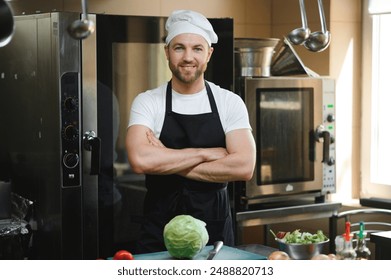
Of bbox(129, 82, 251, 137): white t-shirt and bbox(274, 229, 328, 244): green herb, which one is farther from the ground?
A: bbox(129, 82, 251, 137): white t-shirt

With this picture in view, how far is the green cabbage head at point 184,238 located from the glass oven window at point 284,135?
1065mm

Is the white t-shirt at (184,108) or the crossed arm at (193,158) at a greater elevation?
the white t-shirt at (184,108)

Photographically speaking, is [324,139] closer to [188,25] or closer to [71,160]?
[188,25]

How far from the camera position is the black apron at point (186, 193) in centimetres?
232

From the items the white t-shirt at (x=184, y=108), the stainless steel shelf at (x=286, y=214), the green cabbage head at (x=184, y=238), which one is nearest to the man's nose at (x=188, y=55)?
the white t-shirt at (x=184, y=108)

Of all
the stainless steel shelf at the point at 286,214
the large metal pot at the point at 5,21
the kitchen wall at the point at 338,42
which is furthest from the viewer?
the kitchen wall at the point at 338,42

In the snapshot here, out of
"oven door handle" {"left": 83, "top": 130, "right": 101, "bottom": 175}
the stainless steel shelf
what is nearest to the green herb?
"oven door handle" {"left": 83, "top": 130, "right": 101, "bottom": 175}

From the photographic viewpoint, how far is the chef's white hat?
2.40m

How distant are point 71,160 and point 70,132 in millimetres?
83

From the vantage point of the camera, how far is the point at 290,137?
2.94 m

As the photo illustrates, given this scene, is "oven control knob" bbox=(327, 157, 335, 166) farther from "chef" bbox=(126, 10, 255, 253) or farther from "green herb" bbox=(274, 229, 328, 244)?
"green herb" bbox=(274, 229, 328, 244)

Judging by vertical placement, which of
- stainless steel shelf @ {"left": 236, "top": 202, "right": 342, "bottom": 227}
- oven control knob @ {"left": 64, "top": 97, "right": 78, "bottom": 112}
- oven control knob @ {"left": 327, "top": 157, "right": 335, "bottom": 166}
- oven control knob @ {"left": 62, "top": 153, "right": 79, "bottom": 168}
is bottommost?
stainless steel shelf @ {"left": 236, "top": 202, "right": 342, "bottom": 227}

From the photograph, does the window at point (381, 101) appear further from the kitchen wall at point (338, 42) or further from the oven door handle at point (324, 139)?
the oven door handle at point (324, 139)
